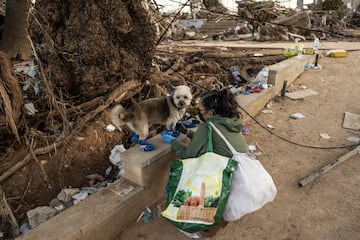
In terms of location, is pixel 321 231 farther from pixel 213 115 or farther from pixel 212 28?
pixel 212 28

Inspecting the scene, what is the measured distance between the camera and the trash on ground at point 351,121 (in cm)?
453

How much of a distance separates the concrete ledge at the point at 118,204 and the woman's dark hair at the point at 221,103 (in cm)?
83

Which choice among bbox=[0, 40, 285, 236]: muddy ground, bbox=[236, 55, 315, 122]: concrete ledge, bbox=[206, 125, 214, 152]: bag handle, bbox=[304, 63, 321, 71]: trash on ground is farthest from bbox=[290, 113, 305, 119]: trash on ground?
bbox=[206, 125, 214, 152]: bag handle

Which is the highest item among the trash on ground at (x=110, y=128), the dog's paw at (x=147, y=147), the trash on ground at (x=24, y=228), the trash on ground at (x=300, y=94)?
the dog's paw at (x=147, y=147)

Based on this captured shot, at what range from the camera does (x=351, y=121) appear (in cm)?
470

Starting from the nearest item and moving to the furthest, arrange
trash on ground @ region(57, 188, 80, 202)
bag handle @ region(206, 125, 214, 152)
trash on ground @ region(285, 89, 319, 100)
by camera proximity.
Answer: bag handle @ region(206, 125, 214, 152), trash on ground @ region(57, 188, 80, 202), trash on ground @ region(285, 89, 319, 100)

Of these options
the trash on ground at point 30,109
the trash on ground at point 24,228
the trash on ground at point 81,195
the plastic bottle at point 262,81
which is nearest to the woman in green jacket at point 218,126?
the trash on ground at point 81,195

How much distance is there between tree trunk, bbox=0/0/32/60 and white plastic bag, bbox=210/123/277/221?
17.5 feet

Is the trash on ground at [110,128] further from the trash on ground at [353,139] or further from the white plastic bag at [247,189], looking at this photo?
the trash on ground at [353,139]

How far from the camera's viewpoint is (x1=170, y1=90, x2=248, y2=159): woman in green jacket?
2.36 m

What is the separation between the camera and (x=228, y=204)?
7.22 ft

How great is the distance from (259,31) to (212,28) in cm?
547

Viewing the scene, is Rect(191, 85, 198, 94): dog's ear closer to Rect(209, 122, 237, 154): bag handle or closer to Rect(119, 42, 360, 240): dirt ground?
Rect(119, 42, 360, 240): dirt ground

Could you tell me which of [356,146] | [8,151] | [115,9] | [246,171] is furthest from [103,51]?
[356,146]
